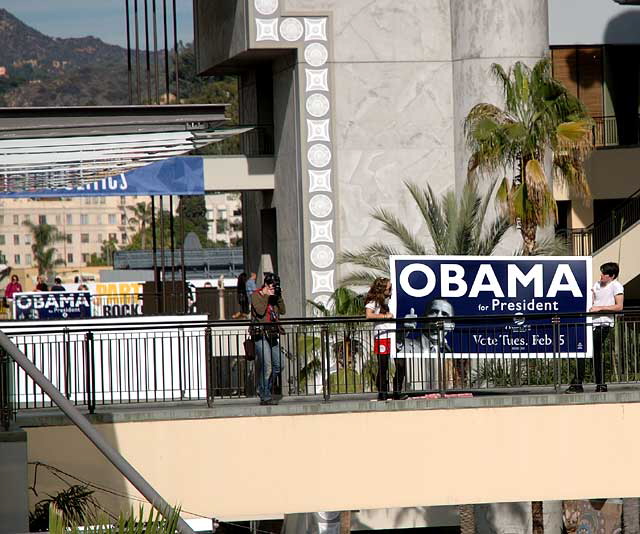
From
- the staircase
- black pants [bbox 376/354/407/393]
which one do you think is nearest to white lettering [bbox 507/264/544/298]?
black pants [bbox 376/354/407/393]

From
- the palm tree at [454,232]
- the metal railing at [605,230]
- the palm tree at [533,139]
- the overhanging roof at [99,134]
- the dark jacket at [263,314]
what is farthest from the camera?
the metal railing at [605,230]

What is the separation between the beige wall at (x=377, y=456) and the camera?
1811 cm

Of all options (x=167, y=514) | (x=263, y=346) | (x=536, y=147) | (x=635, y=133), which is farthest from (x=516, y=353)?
(x=635, y=133)

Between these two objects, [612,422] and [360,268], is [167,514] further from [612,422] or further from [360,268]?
[360,268]

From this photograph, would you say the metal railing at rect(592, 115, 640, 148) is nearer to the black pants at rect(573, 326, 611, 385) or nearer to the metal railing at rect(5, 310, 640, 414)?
the metal railing at rect(5, 310, 640, 414)

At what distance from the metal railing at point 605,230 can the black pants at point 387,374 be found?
15656 millimetres

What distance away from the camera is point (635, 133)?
36969 mm

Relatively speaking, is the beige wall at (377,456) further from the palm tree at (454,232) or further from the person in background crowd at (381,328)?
the palm tree at (454,232)

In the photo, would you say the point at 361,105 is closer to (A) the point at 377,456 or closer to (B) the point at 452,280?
(B) the point at 452,280

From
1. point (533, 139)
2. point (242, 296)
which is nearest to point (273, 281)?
point (533, 139)

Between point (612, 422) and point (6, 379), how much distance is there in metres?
8.05

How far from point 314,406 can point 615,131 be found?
2058 centimetres

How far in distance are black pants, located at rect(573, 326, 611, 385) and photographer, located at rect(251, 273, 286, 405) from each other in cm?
412

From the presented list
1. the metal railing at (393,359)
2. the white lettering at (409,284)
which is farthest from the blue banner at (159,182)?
the white lettering at (409,284)
